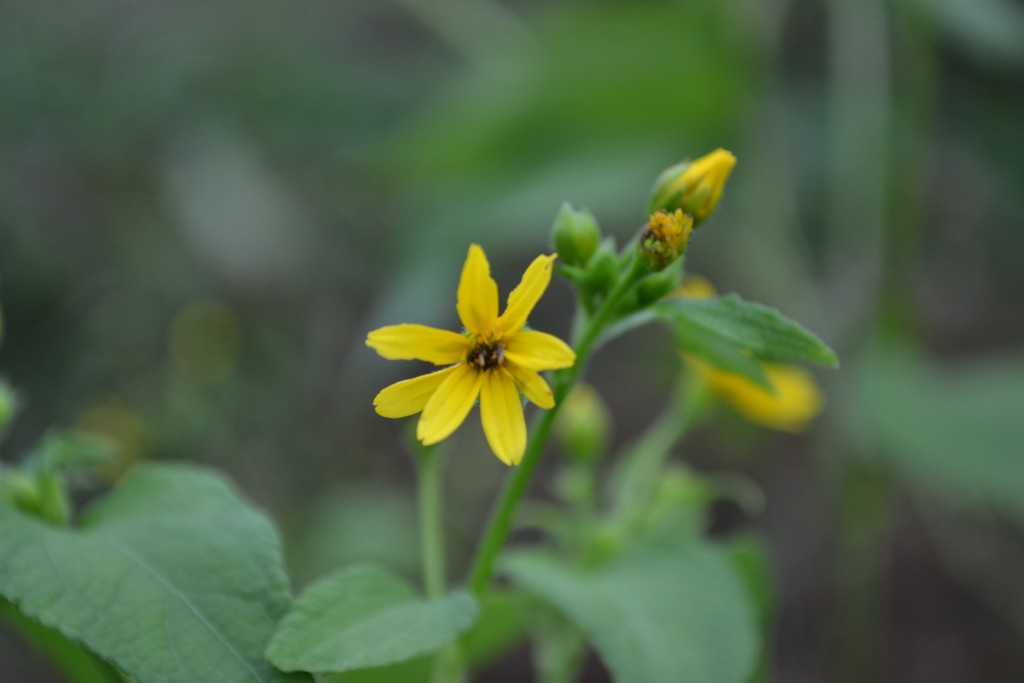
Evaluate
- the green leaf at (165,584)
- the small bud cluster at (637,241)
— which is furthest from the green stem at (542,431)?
the green leaf at (165,584)

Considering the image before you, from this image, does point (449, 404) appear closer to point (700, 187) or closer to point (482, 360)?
point (482, 360)

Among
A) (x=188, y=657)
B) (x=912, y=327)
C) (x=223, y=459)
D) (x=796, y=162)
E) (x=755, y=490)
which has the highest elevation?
(x=796, y=162)

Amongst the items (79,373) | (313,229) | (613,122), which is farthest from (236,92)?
(613,122)

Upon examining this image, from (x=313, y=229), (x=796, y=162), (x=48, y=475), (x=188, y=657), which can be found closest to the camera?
(x=188, y=657)

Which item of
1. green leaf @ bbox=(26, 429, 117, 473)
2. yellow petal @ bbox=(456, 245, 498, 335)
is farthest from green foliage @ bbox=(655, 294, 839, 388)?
green leaf @ bbox=(26, 429, 117, 473)

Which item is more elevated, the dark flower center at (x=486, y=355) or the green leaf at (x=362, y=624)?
→ the dark flower center at (x=486, y=355)

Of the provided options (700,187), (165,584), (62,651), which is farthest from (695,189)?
(62,651)

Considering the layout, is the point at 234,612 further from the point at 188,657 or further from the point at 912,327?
the point at 912,327

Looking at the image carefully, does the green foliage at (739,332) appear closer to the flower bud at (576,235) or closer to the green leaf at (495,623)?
the flower bud at (576,235)
